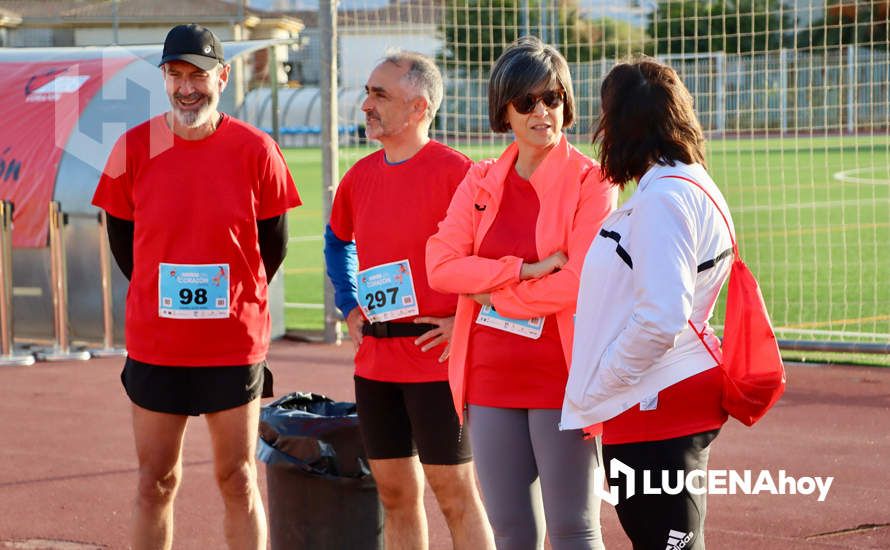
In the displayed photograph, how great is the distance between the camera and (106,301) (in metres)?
10.6

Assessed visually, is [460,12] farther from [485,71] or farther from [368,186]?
[368,186]

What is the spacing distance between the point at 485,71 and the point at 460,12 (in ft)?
2.47

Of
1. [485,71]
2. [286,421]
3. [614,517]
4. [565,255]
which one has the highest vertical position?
[485,71]

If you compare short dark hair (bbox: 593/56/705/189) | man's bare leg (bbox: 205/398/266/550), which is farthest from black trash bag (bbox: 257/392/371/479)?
short dark hair (bbox: 593/56/705/189)

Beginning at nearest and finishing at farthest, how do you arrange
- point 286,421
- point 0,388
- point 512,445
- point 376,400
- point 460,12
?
point 512,445, point 376,400, point 286,421, point 0,388, point 460,12

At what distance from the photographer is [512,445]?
380 centimetres

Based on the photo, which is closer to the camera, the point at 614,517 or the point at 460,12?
the point at 614,517

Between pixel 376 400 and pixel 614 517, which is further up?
pixel 376 400

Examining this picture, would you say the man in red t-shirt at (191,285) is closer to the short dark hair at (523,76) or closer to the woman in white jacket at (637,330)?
the short dark hair at (523,76)

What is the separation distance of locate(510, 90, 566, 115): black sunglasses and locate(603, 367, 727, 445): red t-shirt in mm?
1096

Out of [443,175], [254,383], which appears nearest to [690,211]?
[443,175]

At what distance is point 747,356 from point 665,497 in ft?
1.31

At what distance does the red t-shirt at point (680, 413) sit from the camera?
3146mm

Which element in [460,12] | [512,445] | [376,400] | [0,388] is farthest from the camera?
[460,12]
